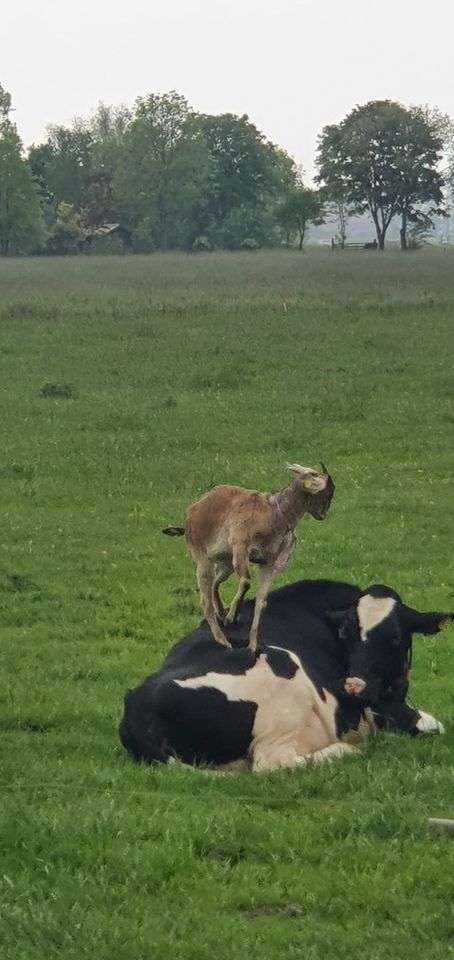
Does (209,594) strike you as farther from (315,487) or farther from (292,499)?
(315,487)

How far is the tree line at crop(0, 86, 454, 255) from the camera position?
10350 cm

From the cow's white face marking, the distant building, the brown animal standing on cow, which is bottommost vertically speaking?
the cow's white face marking

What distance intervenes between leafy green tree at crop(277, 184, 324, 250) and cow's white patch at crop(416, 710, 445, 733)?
11222 centimetres

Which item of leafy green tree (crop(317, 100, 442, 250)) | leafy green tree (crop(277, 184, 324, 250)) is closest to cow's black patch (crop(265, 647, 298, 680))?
leafy green tree (crop(317, 100, 442, 250))

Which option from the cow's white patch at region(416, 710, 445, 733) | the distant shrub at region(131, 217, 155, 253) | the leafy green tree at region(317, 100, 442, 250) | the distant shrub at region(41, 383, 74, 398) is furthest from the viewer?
the distant shrub at region(131, 217, 155, 253)

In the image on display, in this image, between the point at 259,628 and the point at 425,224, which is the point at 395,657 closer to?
the point at 259,628

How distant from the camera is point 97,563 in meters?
15.0

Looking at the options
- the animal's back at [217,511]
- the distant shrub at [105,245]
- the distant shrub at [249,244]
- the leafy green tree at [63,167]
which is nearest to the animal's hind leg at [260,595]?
the animal's back at [217,511]

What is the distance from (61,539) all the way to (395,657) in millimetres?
7730

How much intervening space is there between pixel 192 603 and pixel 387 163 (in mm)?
93071

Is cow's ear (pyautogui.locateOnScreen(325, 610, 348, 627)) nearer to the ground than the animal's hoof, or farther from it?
farther from it

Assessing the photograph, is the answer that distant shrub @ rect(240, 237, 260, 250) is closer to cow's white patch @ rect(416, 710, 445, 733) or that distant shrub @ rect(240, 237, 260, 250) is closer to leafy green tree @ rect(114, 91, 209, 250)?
leafy green tree @ rect(114, 91, 209, 250)

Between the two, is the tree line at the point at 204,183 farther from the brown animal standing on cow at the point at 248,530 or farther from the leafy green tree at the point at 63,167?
the brown animal standing on cow at the point at 248,530

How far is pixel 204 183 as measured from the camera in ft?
411
